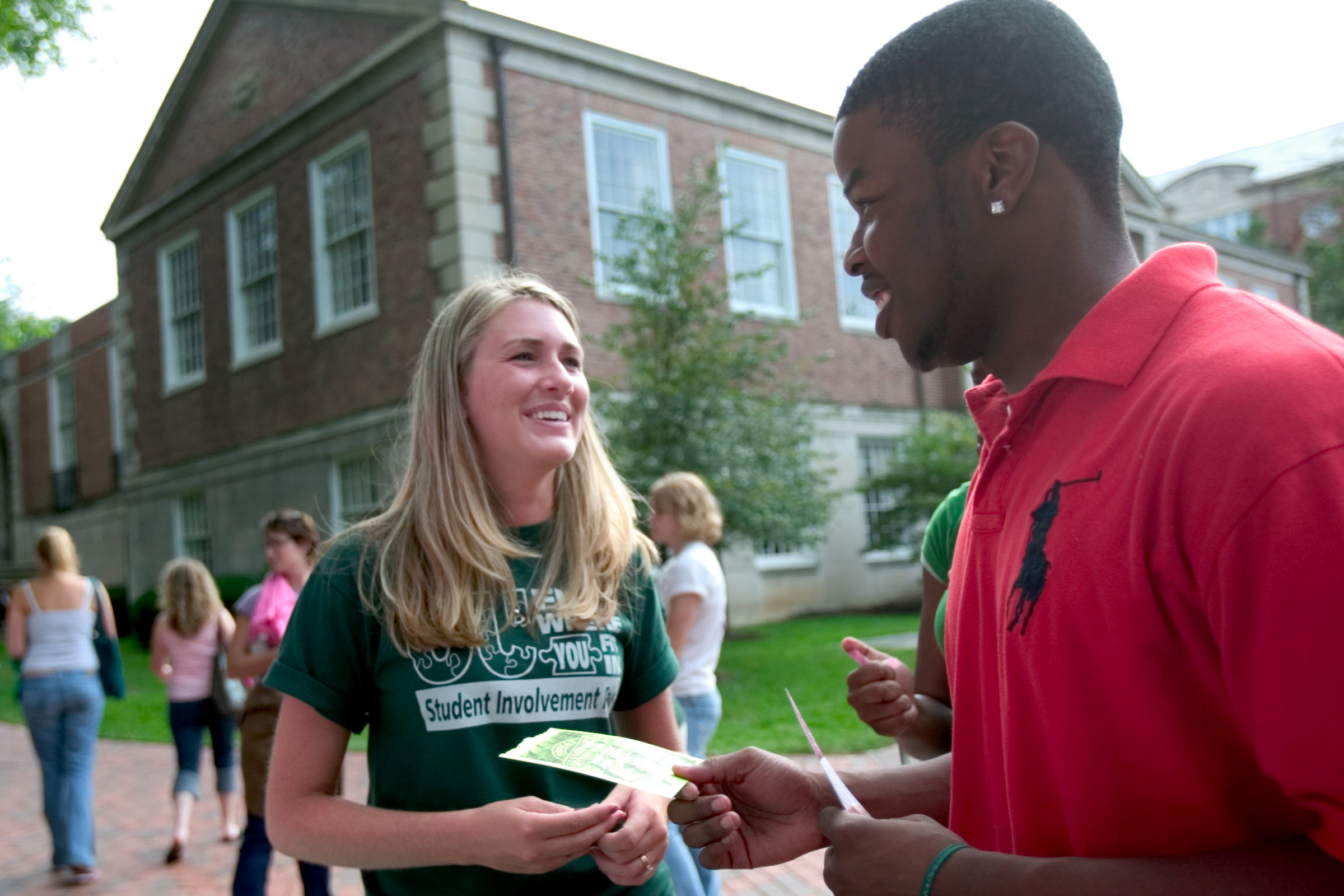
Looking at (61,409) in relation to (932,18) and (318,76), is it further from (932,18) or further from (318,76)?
(932,18)

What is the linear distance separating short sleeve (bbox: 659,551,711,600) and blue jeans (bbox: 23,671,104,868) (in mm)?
3825

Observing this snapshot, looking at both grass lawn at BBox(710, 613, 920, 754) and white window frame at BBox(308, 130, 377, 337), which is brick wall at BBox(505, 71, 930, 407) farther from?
grass lawn at BBox(710, 613, 920, 754)

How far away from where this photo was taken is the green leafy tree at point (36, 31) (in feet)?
54.0

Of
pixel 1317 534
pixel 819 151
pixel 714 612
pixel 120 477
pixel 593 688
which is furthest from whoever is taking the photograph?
pixel 120 477

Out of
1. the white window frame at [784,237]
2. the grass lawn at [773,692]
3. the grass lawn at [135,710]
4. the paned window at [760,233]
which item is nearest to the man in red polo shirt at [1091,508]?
the grass lawn at [773,692]

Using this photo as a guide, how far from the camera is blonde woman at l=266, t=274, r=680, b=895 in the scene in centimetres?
193

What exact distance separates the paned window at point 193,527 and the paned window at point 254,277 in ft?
11.8

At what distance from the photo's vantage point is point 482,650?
2.12m

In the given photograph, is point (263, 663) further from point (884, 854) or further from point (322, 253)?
point (322, 253)

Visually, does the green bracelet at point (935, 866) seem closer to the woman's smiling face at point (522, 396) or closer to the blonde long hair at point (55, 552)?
the woman's smiling face at point (522, 396)

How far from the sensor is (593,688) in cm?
221

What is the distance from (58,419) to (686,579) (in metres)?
30.3

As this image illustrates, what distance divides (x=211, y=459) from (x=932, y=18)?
64.4ft

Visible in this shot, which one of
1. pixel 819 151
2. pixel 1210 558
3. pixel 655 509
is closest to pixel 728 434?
pixel 655 509
